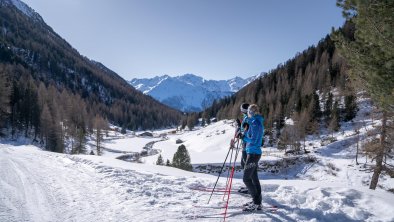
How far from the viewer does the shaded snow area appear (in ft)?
20.3

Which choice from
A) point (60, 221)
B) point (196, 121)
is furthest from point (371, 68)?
point (196, 121)

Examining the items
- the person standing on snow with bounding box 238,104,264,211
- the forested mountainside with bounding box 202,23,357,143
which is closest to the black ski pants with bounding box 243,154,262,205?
the person standing on snow with bounding box 238,104,264,211

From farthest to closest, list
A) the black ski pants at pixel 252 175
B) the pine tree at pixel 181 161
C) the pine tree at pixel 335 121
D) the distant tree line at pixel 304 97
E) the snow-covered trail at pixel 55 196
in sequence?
the distant tree line at pixel 304 97 → the pine tree at pixel 335 121 → the pine tree at pixel 181 161 → the black ski pants at pixel 252 175 → the snow-covered trail at pixel 55 196

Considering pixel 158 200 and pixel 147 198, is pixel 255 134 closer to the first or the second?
pixel 158 200

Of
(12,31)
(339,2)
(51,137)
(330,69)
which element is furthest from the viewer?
(12,31)

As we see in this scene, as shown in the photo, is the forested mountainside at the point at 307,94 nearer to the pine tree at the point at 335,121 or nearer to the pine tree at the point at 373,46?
the pine tree at the point at 335,121

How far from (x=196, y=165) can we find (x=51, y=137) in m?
30.0

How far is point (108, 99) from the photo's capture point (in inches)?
7766

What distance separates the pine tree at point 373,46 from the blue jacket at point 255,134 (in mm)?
3571

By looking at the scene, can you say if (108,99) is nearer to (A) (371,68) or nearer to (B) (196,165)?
(B) (196,165)

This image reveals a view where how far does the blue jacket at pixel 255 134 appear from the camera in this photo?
258 inches

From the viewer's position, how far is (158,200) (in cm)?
734

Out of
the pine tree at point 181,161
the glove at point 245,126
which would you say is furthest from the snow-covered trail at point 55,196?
the pine tree at point 181,161

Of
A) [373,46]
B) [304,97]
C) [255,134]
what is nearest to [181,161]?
[255,134]
